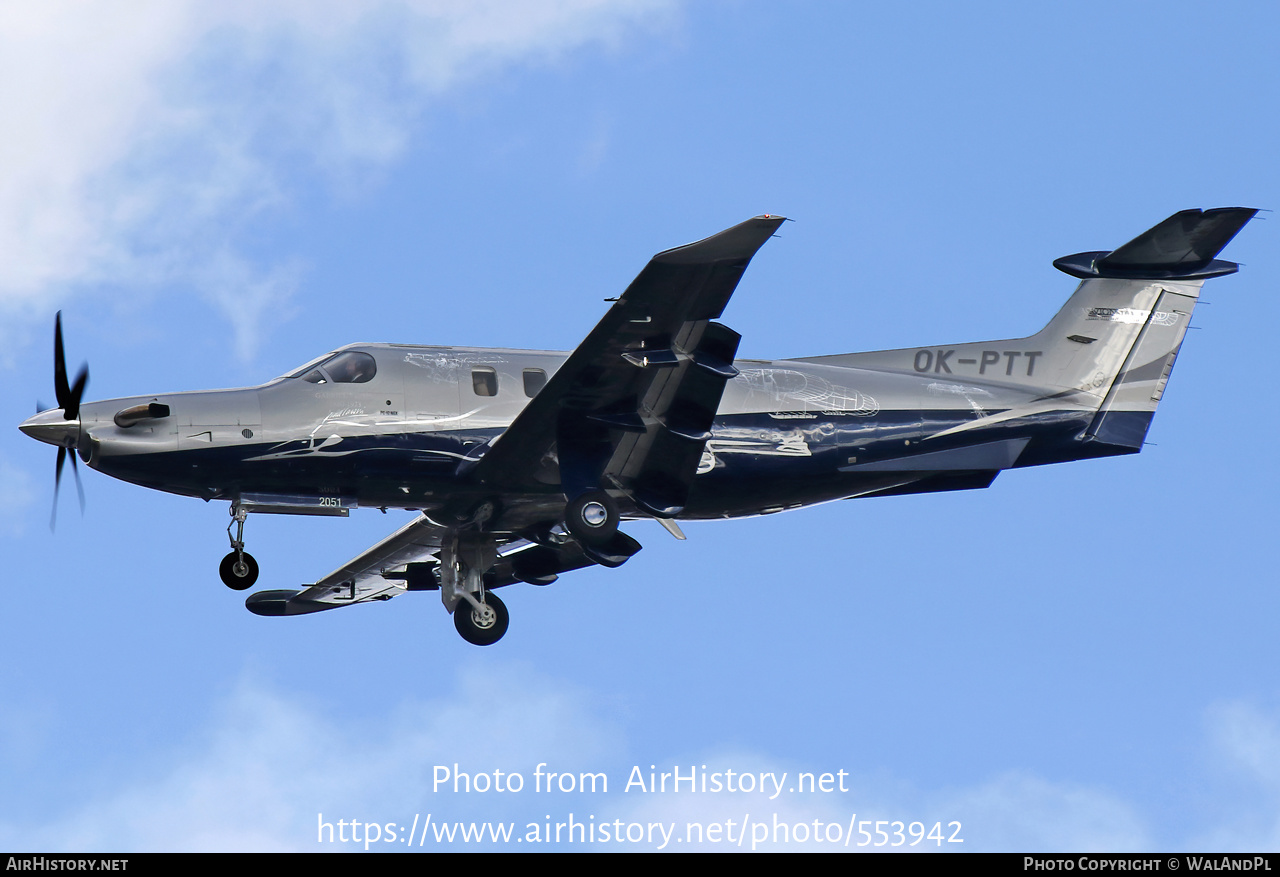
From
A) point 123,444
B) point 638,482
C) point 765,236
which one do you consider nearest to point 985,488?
point 638,482

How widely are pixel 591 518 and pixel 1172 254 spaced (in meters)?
11.5

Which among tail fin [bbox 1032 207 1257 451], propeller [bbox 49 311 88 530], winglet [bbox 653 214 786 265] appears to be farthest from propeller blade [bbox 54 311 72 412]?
tail fin [bbox 1032 207 1257 451]

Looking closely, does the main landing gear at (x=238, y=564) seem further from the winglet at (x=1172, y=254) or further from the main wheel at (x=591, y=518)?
the winglet at (x=1172, y=254)

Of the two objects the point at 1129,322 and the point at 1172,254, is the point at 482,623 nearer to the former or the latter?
the point at 1129,322

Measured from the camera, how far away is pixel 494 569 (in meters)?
28.7

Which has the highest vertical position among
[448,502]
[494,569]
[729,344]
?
[729,344]

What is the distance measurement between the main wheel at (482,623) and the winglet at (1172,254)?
11.6 meters

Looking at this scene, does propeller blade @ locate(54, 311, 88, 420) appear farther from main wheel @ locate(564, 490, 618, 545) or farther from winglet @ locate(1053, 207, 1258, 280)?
winglet @ locate(1053, 207, 1258, 280)

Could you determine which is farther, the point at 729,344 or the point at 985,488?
the point at 985,488

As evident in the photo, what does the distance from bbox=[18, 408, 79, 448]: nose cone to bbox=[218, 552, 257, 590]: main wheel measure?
284 centimetres

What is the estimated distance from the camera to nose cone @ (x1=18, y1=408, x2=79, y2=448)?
23.0m

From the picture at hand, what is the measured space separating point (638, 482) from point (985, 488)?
245 inches

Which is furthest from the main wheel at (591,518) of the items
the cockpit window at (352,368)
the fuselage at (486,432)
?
the cockpit window at (352,368)

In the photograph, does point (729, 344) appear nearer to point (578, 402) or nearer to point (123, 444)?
point (578, 402)
